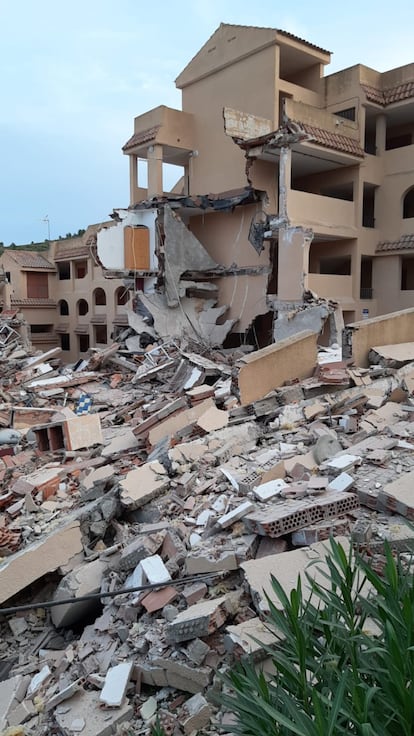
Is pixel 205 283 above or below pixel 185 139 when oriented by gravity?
below

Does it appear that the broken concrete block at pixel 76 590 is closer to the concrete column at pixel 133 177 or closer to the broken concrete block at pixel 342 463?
the broken concrete block at pixel 342 463

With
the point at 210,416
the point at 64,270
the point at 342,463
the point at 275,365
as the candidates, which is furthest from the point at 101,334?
the point at 342,463

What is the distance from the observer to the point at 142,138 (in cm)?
1914

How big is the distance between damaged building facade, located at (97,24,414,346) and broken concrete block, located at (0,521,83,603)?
10341mm

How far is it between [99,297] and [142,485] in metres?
24.0

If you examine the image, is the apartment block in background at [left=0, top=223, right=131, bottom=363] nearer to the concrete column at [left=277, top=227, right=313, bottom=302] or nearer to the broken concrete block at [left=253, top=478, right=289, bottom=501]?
the concrete column at [left=277, top=227, right=313, bottom=302]

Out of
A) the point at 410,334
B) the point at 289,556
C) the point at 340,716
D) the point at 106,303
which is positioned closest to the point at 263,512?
the point at 289,556

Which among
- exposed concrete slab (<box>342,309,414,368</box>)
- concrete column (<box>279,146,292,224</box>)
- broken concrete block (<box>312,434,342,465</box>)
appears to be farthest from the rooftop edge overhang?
broken concrete block (<box>312,434,342,465</box>)

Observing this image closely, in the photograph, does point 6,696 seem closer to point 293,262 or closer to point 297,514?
point 297,514

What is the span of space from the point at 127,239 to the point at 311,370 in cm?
1026

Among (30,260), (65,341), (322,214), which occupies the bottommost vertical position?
(65,341)

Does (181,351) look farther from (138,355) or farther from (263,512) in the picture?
(263,512)

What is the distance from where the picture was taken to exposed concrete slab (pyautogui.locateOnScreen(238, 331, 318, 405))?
938cm

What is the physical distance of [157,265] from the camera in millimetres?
18453
